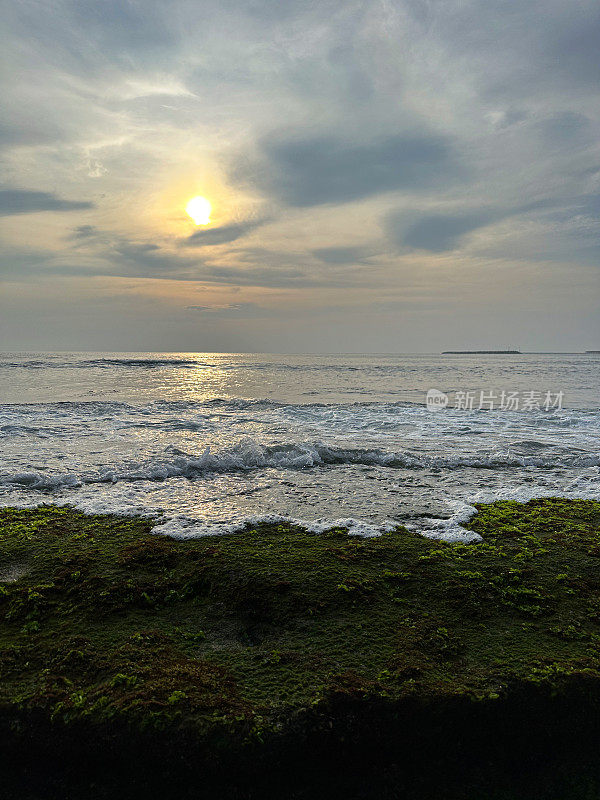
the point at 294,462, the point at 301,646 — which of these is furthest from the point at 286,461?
the point at 301,646

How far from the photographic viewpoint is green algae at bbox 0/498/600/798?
2.30 m

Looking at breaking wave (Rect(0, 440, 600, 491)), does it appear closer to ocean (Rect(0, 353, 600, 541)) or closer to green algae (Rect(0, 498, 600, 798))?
ocean (Rect(0, 353, 600, 541))

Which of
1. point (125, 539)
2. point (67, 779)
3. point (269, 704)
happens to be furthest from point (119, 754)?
point (125, 539)

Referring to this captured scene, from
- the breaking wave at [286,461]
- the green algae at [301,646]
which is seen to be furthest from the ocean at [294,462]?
the green algae at [301,646]

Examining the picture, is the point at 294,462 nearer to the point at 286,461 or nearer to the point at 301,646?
the point at 286,461

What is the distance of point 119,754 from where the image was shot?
225 centimetres

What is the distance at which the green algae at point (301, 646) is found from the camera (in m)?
2.30

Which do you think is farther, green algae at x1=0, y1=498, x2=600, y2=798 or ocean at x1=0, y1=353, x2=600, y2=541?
ocean at x1=0, y1=353, x2=600, y2=541

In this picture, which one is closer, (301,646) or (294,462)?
(301,646)

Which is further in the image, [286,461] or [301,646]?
[286,461]

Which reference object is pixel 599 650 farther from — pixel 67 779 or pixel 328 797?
pixel 67 779

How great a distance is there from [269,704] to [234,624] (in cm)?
84

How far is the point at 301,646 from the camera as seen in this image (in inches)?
114

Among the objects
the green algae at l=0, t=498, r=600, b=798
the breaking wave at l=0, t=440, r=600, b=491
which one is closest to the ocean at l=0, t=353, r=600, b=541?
the breaking wave at l=0, t=440, r=600, b=491
